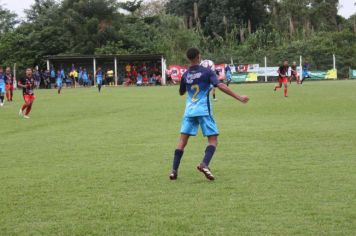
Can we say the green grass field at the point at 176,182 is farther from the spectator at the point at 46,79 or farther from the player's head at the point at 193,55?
the spectator at the point at 46,79

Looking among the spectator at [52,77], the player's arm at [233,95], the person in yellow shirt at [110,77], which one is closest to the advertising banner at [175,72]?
the person in yellow shirt at [110,77]

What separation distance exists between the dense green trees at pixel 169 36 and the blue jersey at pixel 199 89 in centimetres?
5305

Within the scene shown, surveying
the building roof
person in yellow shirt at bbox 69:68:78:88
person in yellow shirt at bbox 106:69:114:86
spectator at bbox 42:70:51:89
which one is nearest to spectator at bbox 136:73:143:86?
the building roof

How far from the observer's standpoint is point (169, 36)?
67750 millimetres

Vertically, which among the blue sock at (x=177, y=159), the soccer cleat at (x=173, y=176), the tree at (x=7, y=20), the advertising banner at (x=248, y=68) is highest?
the tree at (x=7, y=20)

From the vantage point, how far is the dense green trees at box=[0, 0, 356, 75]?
62.2m

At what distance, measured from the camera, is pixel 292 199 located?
7.45 m

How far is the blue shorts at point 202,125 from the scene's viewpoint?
29.9 feet

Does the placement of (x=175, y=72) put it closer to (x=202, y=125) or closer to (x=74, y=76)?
(x=74, y=76)

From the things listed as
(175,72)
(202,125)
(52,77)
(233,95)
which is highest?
(175,72)

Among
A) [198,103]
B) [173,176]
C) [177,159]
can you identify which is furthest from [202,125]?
[173,176]

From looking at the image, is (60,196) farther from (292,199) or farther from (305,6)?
(305,6)

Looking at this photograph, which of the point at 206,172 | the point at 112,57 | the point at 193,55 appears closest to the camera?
the point at 206,172

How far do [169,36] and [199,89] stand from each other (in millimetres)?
59242
